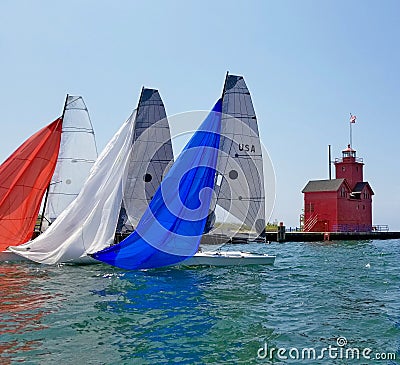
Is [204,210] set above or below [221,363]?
above

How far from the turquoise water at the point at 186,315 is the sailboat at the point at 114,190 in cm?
108

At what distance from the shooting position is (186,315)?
11.3 metres

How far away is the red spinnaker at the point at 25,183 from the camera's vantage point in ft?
70.5

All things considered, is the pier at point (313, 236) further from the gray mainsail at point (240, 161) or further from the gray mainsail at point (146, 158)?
the gray mainsail at point (240, 161)

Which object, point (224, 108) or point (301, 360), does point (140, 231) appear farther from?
point (301, 360)

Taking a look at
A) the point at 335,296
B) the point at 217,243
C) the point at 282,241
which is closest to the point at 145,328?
the point at 335,296

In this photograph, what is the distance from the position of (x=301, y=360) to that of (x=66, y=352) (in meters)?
Result: 4.12

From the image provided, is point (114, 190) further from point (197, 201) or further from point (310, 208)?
point (310, 208)

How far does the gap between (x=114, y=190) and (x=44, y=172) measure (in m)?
4.94

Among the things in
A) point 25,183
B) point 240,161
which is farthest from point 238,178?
point 25,183

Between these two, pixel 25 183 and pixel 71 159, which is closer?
pixel 25 183

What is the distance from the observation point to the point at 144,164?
22.1 m

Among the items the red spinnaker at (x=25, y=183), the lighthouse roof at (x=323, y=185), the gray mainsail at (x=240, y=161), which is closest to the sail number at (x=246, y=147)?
the gray mainsail at (x=240, y=161)

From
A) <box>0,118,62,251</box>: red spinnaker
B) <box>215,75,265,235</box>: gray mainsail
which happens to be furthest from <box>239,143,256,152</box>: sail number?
<box>0,118,62,251</box>: red spinnaker
